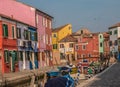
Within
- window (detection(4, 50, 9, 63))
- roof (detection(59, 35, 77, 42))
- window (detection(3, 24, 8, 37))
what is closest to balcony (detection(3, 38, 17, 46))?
window (detection(3, 24, 8, 37))

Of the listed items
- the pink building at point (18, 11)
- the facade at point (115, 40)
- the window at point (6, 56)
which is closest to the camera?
the window at point (6, 56)

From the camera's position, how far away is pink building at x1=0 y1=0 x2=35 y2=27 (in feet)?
158

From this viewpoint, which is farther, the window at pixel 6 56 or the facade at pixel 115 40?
the facade at pixel 115 40

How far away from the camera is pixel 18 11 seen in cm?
5369

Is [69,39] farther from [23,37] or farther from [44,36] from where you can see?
[23,37]

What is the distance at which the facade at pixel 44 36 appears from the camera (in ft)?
195

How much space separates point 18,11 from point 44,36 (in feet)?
32.6

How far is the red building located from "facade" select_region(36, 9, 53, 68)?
1365cm

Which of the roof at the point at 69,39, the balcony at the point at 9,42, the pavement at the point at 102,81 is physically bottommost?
the pavement at the point at 102,81

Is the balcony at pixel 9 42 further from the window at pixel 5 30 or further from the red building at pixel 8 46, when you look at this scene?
the window at pixel 5 30

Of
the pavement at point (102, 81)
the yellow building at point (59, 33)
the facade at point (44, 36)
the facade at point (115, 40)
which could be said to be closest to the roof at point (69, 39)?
the yellow building at point (59, 33)

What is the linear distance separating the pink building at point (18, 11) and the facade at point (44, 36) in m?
1.83

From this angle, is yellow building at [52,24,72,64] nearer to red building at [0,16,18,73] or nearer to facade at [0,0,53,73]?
facade at [0,0,53,73]

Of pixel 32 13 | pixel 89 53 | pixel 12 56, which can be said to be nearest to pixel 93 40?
pixel 89 53
